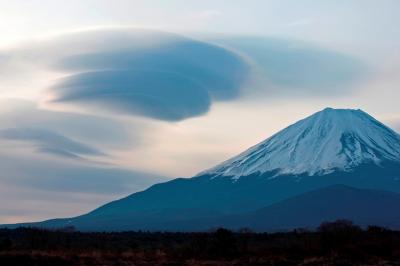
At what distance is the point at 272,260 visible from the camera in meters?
42.6

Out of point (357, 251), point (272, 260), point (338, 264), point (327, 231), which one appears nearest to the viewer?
point (338, 264)

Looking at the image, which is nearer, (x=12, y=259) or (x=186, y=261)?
(x=12, y=259)

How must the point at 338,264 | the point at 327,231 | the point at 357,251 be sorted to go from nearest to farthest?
the point at 338,264
the point at 357,251
the point at 327,231

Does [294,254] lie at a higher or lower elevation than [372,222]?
lower

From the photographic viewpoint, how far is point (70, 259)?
4284cm

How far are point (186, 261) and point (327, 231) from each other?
549 inches

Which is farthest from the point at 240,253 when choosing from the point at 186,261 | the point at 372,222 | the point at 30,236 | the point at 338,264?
the point at 372,222

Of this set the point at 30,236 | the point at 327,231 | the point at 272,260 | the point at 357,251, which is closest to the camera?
the point at 272,260

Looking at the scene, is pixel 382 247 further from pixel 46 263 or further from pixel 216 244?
pixel 46 263

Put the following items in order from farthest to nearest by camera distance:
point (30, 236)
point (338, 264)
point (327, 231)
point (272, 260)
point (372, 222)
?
point (372, 222), point (30, 236), point (327, 231), point (272, 260), point (338, 264)

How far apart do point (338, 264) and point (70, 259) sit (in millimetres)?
13420

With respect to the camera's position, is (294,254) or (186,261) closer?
(186,261)

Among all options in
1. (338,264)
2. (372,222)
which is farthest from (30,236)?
(372,222)

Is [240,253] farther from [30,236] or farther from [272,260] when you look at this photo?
[30,236]
